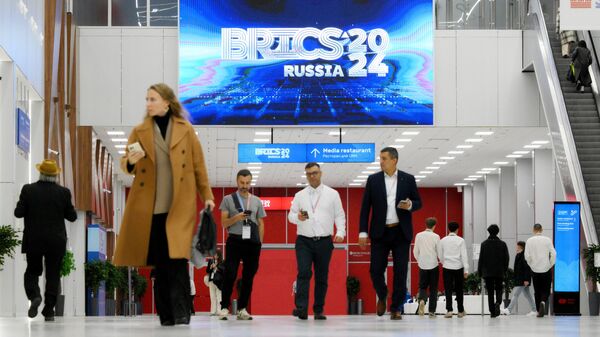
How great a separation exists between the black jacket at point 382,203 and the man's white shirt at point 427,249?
220 inches

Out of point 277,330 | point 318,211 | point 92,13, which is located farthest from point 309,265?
point 92,13

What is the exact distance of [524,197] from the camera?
29906 millimetres

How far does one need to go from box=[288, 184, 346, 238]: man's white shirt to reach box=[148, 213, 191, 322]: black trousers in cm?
368

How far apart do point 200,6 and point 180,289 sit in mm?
15879

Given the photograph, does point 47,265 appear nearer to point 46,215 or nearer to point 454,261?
point 46,215

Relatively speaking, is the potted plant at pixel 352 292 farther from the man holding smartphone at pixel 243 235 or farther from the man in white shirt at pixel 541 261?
the man holding smartphone at pixel 243 235

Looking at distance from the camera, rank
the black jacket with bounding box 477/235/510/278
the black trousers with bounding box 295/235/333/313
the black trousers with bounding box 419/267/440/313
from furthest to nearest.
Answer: the black trousers with bounding box 419/267/440/313, the black jacket with bounding box 477/235/510/278, the black trousers with bounding box 295/235/333/313

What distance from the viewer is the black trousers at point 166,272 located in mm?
7930

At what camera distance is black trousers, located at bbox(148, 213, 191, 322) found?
7.93m

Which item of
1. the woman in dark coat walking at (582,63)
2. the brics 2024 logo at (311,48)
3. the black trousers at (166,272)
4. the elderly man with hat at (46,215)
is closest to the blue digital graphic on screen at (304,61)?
the brics 2024 logo at (311,48)

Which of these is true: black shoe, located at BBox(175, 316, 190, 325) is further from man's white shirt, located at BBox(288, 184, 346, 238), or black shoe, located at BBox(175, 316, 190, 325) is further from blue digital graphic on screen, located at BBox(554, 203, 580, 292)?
blue digital graphic on screen, located at BBox(554, 203, 580, 292)

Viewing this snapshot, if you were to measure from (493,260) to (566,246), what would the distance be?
4.04 m

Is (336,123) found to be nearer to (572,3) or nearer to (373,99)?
(373,99)

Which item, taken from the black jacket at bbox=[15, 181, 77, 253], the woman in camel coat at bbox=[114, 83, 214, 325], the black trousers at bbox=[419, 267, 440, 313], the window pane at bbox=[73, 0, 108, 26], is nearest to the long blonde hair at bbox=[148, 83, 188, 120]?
the woman in camel coat at bbox=[114, 83, 214, 325]
